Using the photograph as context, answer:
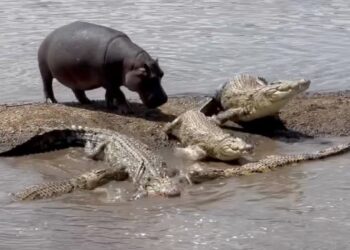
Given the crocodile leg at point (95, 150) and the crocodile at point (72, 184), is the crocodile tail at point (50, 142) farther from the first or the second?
the crocodile at point (72, 184)

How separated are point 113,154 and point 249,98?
1878mm

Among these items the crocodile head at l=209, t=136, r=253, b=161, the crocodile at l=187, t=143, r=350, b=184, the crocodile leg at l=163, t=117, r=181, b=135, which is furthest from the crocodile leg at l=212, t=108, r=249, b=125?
the crocodile at l=187, t=143, r=350, b=184

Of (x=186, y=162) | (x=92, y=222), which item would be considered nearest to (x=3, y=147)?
(x=186, y=162)

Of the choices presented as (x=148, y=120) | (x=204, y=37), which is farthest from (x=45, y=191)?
(x=204, y=37)

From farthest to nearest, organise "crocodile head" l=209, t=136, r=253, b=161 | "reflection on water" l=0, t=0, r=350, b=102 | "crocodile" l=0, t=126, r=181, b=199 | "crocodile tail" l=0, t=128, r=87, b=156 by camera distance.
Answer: "reflection on water" l=0, t=0, r=350, b=102 → "crocodile tail" l=0, t=128, r=87, b=156 → "crocodile head" l=209, t=136, r=253, b=161 → "crocodile" l=0, t=126, r=181, b=199

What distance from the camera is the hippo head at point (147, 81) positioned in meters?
9.06

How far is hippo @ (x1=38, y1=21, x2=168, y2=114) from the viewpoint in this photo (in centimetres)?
913

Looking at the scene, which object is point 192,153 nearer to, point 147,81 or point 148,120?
point 148,120

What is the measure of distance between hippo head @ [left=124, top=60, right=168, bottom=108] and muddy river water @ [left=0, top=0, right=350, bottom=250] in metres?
1.12

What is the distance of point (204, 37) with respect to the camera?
46.9 feet

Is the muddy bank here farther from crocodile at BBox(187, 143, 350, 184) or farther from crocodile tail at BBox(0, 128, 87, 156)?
crocodile at BBox(187, 143, 350, 184)

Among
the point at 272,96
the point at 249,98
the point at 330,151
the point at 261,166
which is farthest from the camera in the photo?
the point at 249,98

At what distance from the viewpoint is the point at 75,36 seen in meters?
9.55

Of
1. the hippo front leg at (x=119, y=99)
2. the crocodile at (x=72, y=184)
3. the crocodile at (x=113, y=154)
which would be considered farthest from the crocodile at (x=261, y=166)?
the hippo front leg at (x=119, y=99)
